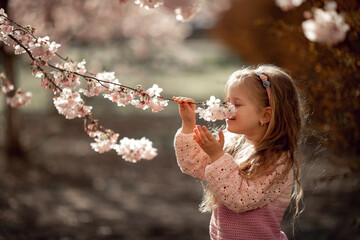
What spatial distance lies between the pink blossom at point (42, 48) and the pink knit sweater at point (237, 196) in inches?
28.6

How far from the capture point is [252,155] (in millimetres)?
2143

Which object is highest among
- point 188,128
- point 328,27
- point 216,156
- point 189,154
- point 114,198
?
point 114,198

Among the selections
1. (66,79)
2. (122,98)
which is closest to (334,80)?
(122,98)

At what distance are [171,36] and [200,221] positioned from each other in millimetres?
8405

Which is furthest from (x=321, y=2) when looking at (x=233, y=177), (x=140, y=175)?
(x=140, y=175)

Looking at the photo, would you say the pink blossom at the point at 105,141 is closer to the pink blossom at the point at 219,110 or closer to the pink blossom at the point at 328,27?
the pink blossom at the point at 219,110

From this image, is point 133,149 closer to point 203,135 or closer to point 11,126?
point 203,135

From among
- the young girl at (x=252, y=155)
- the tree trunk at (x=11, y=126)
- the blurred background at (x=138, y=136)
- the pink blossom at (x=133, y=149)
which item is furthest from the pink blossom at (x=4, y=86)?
the tree trunk at (x=11, y=126)

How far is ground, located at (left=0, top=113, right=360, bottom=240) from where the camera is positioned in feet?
13.8

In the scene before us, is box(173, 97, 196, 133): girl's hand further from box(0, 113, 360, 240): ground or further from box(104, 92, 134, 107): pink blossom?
box(0, 113, 360, 240): ground

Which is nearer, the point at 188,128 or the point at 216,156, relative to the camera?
the point at 216,156

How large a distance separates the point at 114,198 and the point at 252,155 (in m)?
3.71

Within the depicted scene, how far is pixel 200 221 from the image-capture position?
4832 millimetres

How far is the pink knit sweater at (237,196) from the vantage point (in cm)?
196
